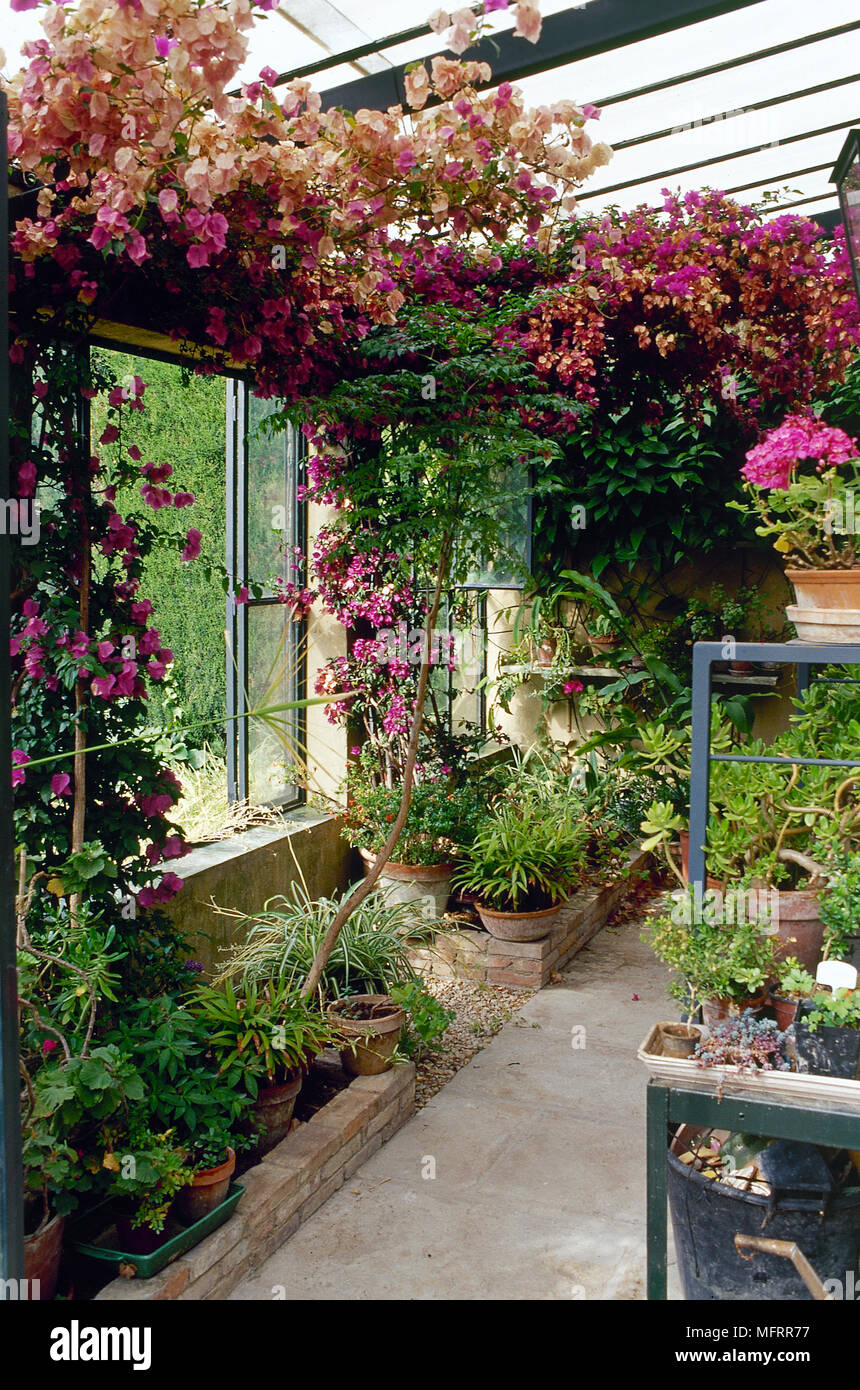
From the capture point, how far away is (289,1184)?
2.64 m

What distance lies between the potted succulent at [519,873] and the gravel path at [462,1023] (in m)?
0.26

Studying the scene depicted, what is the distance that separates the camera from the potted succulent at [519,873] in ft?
14.4

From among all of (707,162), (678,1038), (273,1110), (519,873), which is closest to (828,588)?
(678,1038)

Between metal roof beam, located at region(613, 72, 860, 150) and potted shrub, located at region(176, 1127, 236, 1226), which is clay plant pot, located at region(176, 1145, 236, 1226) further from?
metal roof beam, located at region(613, 72, 860, 150)

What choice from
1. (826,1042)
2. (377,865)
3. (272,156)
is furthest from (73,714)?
(826,1042)

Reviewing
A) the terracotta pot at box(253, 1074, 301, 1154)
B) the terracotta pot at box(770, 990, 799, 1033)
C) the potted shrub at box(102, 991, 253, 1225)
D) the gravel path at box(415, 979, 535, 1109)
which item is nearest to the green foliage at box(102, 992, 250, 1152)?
the potted shrub at box(102, 991, 253, 1225)

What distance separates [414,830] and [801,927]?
2486mm

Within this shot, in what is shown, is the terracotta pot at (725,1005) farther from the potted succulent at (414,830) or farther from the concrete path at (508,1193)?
the potted succulent at (414,830)

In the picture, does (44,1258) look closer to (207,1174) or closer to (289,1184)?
(207,1174)

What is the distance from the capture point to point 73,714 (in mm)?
2732

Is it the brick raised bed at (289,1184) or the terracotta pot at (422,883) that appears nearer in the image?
→ the brick raised bed at (289,1184)

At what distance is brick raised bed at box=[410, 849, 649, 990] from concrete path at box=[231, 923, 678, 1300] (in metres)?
0.36

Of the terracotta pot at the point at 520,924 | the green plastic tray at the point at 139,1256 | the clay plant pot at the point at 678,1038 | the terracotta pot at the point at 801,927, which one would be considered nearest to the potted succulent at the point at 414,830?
the terracotta pot at the point at 520,924

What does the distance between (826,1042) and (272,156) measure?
2136mm
